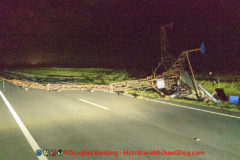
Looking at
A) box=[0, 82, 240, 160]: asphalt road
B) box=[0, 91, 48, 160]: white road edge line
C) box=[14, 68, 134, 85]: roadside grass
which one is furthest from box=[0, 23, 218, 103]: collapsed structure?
box=[0, 91, 48, 160]: white road edge line

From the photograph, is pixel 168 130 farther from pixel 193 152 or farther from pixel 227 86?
pixel 227 86

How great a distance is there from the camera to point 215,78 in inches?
619

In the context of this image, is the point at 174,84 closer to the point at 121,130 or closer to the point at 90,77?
the point at 121,130

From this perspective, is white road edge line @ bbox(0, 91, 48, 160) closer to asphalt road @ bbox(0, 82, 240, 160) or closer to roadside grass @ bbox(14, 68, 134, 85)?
asphalt road @ bbox(0, 82, 240, 160)

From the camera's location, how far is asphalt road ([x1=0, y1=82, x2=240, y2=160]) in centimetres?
485

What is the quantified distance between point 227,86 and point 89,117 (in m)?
11.5

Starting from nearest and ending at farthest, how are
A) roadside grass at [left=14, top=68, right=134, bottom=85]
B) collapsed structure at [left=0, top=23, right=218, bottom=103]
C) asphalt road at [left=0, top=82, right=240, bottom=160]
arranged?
1. asphalt road at [left=0, top=82, right=240, bottom=160]
2. collapsed structure at [left=0, top=23, right=218, bottom=103]
3. roadside grass at [left=14, top=68, right=134, bottom=85]

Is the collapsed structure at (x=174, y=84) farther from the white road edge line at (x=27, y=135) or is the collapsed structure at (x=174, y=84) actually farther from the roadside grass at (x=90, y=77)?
the white road edge line at (x=27, y=135)

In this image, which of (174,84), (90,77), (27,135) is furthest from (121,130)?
(90,77)

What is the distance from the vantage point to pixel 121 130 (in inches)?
243

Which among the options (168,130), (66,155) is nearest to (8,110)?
(66,155)

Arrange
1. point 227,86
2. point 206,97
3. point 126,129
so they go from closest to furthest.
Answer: point 126,129 < point 206,97 < point 227,86

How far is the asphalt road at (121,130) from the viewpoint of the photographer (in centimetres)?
485

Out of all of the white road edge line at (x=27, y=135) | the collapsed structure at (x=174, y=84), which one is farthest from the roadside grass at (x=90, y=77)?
the white road edge line at (x=27, y=135)
